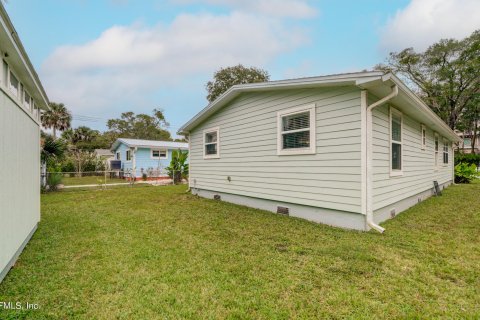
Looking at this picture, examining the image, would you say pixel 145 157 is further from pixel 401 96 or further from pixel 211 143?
pixel 401 96

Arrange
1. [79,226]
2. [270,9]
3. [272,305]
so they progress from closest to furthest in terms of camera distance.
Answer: [272,305] < [79,226] < [270,9]

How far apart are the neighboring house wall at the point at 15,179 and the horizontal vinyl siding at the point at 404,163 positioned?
575 cm

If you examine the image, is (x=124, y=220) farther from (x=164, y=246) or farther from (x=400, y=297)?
(x=400, y=297)

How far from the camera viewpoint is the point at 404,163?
6387 mm

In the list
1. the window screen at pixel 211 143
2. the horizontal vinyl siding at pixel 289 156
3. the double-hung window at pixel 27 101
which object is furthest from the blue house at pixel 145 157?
the double-hung window at pixel 27 101

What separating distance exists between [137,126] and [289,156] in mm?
41930

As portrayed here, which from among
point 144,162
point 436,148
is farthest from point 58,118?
point 436,148

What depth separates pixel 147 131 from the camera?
42.9 metres

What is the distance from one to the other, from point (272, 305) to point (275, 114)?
15.5 feet

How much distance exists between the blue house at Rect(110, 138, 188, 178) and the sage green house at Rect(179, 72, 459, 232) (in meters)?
12.4

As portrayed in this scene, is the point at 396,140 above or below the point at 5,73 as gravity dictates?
below

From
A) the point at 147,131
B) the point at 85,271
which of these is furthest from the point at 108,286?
the point at 147,131

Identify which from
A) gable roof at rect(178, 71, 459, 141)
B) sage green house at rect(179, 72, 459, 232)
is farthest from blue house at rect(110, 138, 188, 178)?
gable roof at rect(178, 71, 459, 141)

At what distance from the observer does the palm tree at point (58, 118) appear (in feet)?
90.6
